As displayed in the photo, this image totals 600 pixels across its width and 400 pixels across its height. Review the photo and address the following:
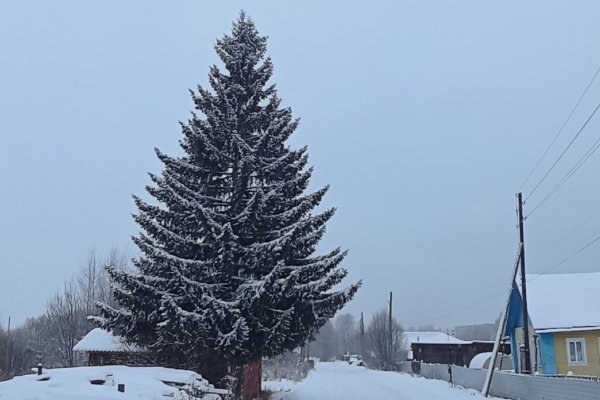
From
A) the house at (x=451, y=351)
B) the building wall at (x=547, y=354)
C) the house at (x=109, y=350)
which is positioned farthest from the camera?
the house at (x=451, y=351)

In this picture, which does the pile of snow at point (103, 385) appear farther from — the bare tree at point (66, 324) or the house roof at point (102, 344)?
the bare tree at point (66, 324)

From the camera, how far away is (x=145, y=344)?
19.2 meters

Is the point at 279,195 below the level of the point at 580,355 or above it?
above

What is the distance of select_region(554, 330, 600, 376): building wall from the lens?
1231 inches

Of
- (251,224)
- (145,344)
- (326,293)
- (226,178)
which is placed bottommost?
(145,344)

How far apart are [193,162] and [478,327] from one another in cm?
17861

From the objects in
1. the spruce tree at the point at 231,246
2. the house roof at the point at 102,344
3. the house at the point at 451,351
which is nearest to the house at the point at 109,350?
the house roof at the point at 102,344

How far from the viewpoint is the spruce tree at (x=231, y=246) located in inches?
705

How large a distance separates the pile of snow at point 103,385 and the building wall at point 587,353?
23.0m

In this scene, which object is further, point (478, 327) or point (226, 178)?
point (478, 327)

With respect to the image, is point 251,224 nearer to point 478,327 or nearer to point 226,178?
point 226,178

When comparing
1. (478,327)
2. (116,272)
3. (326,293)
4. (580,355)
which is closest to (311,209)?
(326,293)

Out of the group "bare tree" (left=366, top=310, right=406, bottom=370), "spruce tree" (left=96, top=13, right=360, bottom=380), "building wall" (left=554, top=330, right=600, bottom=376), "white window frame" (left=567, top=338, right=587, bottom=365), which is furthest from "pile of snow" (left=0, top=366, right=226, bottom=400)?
"bare tree" (left=366, top=310, right=406, bottom=370)

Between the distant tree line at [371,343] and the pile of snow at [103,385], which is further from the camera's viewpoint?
the distant tree line at [371,343]
